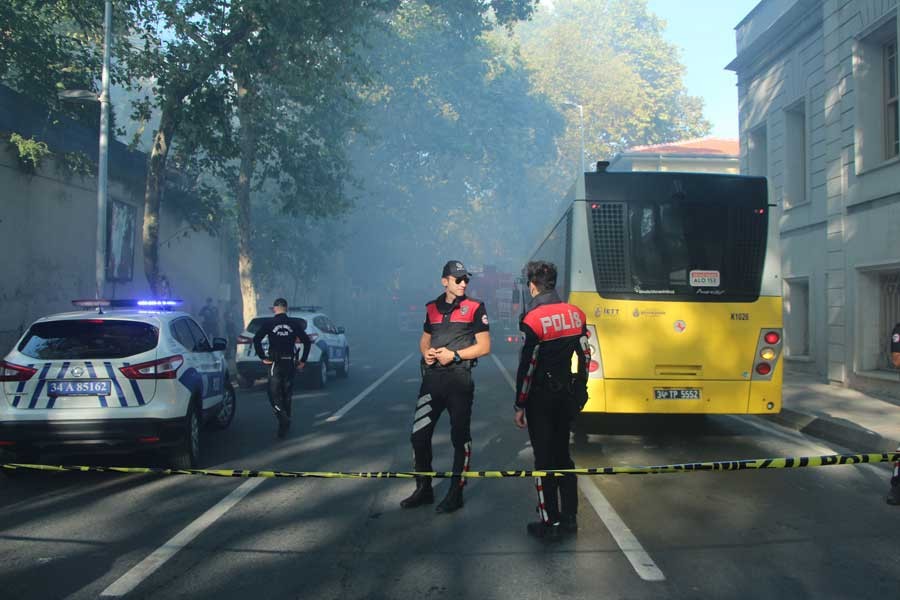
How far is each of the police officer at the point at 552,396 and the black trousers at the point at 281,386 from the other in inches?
204

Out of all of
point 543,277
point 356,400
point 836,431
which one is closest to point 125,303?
point 543,277

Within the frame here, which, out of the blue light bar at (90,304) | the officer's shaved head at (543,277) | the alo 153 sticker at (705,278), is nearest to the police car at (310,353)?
the blue light bar at (90,304)

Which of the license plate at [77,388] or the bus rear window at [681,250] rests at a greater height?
the bus rear window at [681,250]

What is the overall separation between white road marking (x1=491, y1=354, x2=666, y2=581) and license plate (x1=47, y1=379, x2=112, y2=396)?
14.6 ft

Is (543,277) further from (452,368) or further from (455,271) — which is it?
(452,368)

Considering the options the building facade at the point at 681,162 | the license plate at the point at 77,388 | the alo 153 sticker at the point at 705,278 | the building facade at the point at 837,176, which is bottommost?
the license plate at the point at 77,388

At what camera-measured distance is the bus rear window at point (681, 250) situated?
8789mm

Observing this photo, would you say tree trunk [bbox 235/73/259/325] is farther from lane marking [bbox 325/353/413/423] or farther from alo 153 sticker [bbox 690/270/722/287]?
alo 153 sticker [bbox 690/270/722/287]

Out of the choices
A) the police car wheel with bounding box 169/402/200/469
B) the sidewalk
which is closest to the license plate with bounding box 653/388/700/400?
the sidewalk

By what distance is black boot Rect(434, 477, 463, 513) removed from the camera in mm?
6145

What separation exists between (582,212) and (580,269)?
0.66 meters

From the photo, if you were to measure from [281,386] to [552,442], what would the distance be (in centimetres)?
536

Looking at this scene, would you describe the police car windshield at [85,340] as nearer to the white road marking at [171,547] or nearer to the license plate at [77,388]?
the license plate at [77,388]

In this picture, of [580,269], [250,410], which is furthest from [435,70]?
[580,269]
